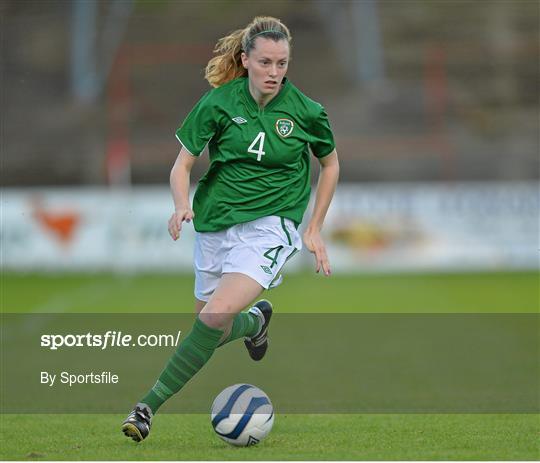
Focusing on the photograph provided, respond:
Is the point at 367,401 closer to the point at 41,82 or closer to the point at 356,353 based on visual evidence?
the point at 356,353

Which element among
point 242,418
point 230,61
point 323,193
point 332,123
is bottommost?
point 332,123

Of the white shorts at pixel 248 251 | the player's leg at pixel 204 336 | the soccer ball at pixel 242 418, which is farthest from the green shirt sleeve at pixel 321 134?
the soccer ball at pixel 242 418

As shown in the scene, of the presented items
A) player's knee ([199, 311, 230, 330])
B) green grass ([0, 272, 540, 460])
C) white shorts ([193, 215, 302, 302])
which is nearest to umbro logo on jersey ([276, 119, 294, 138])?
white shorts ([193, 215, 302, 302])

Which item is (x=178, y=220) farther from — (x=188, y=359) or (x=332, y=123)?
(x=332, y=123)

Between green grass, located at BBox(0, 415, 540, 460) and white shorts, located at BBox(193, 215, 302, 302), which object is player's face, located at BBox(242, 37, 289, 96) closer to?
white shorts, located at BBox(193, 215, 302, 302)

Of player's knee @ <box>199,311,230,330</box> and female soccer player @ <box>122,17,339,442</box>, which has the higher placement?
female soccer player @ <box>122,17,339,442</box>

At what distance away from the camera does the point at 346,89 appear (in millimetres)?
27953

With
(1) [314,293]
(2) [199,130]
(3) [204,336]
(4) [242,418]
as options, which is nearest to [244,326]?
(3) [204,336]

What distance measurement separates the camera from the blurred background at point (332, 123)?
20.4 m

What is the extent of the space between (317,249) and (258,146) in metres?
0.62

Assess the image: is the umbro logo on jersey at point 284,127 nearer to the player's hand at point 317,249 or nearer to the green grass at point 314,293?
the player's hand at point 317,249

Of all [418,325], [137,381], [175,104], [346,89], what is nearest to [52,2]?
[175,104]

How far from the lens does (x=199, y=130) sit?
6.27 metres

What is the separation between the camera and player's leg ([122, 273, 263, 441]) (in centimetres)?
601
